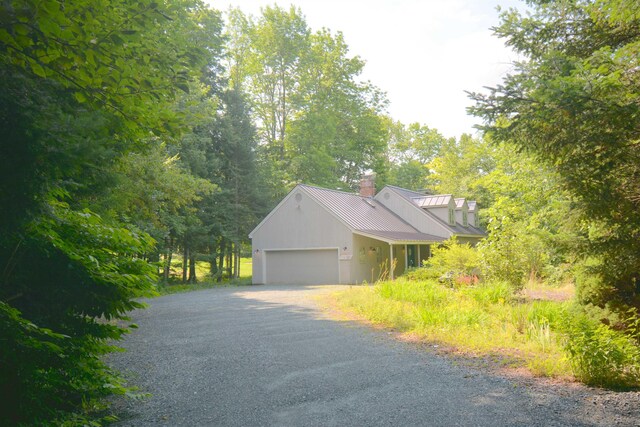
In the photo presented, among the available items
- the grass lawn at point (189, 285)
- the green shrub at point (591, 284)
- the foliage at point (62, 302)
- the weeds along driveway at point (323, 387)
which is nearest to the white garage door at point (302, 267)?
the grass lawn at point (189, 285)

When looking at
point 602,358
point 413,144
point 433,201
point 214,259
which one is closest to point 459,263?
point 602,358

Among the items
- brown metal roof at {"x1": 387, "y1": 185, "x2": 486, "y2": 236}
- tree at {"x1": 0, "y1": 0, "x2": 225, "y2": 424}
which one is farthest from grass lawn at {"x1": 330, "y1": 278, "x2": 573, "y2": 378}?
brown metal roof at {"x1": 387, "y1": 185, "x2": 486, "y2": 236}

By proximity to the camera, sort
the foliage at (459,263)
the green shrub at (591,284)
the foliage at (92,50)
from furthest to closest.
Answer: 1. the foliage at (459,263)
2. the green shrub at (591,284)
3. the foliage at (92,50)

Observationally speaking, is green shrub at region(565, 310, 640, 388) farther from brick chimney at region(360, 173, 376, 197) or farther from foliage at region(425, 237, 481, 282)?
brick chimney at region(360, 173, 376, 197)

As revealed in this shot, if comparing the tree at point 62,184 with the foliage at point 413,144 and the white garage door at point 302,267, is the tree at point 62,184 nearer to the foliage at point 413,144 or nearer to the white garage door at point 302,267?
the white garage door at point 302,267

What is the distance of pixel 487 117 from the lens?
20.4 feet

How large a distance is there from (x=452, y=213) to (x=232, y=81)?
2170 centimetres

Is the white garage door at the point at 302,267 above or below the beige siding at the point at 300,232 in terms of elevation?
below

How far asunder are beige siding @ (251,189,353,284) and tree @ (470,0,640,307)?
15725 millimetres

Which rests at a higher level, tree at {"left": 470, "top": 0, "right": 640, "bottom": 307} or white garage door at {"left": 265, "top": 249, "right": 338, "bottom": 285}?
tree at {"left": 470, "top": 0, "right": 640, "bottom": 307}

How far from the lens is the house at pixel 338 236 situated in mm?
22266

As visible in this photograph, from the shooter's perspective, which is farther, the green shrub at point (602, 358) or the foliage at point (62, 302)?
the green shrub at point (602, 358)

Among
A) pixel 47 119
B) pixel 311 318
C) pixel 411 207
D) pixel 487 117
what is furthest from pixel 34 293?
pixel 411 207

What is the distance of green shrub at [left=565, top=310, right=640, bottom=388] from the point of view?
508cm
